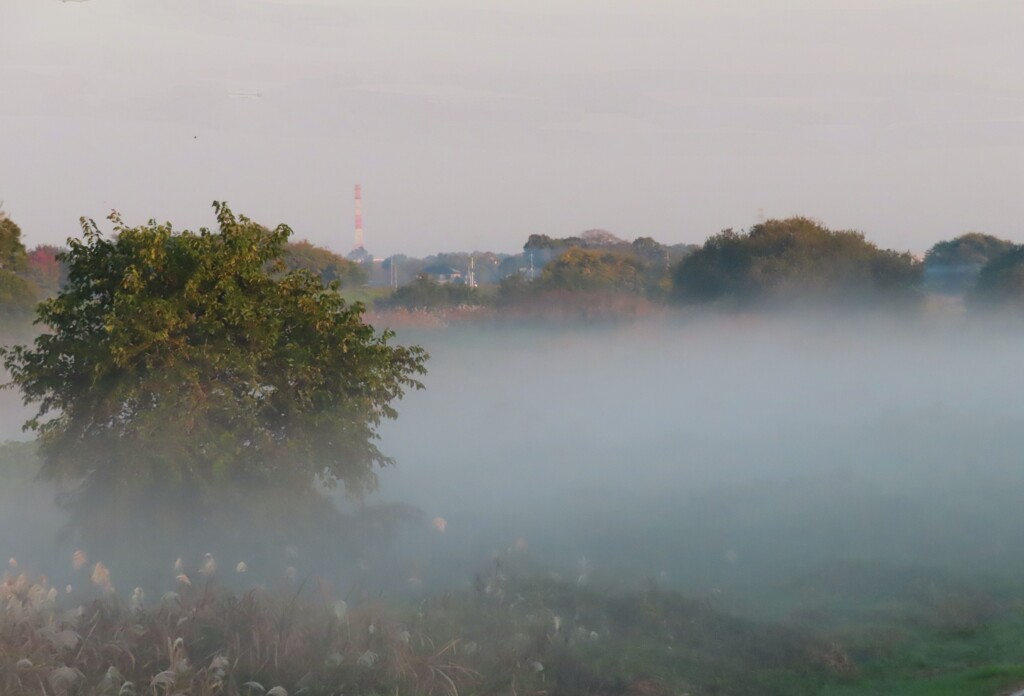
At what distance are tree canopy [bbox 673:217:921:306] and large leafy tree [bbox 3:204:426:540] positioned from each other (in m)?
49.7

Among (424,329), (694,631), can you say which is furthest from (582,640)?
(424,329)

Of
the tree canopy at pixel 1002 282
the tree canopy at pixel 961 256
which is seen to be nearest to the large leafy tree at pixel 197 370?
the tree canopy at pixel 1002 282

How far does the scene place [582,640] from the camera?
1567cm

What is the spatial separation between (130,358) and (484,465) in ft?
48.7

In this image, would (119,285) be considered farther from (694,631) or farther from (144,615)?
(694,631)

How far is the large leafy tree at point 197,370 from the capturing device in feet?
58.4

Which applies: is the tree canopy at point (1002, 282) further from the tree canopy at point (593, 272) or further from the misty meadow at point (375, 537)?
the misty meadow at point (375, 537)

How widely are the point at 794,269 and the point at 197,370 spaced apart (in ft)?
Answer: 175

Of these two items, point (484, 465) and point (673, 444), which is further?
point (673, 444)

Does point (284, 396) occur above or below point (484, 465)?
above

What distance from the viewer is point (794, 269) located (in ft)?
220

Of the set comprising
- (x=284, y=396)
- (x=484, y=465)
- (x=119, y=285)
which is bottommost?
(x=484, y=465)

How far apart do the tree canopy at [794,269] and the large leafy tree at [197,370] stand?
4967 centimetres

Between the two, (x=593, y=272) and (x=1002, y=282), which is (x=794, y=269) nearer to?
(x=1002, y=282)
